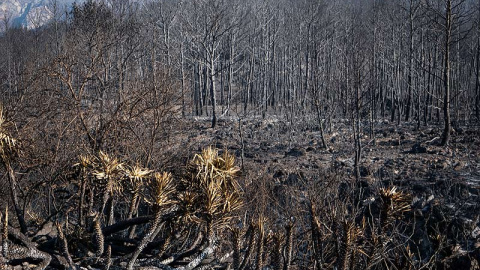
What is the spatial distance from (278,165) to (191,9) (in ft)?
68.2

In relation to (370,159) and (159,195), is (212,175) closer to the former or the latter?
(159,195)

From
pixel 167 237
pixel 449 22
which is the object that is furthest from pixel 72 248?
pixel 449 22

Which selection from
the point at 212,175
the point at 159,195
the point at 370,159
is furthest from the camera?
the point at 370,159

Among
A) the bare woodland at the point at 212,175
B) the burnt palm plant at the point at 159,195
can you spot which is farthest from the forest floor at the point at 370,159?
the burnt palm plant at the point at 159,195

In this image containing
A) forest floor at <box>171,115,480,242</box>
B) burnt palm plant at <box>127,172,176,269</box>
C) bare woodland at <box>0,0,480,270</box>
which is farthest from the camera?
forest floor at <box>171,115,480,242</box>

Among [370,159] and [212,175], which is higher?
[212,175]

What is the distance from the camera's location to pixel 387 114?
33.2 meters

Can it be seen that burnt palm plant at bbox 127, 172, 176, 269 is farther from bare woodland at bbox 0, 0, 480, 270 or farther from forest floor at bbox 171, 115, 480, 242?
forest floor at bbox 171, 115, 480, 242

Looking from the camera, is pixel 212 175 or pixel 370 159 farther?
pixel 370 159

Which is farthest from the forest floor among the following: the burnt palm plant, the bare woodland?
the burnt palm plant

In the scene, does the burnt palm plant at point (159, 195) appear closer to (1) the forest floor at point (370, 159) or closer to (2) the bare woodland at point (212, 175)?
(2) the bare woodland at point (212, 175)

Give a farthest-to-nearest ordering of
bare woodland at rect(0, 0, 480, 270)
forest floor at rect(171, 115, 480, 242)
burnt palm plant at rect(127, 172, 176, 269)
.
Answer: forest floor at rect(171, 115, 480, 242) → bare woodland at rect(0, 0, 480, 270) → burnt palm plant at rect(127, 172, 176, 269)

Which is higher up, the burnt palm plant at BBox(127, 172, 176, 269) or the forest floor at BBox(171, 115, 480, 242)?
the burnt palm plant at BBox(127, 172, 176, 269)

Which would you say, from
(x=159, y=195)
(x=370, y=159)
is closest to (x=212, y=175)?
(x=159, y=195)
